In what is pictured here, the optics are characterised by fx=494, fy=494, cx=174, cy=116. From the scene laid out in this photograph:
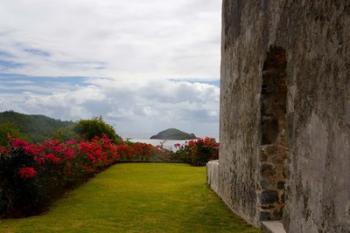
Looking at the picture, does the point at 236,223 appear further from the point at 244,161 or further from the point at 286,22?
the point at 286,22

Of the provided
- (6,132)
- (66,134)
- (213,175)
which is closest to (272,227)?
(213,175)

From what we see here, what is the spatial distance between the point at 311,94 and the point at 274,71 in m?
2.54

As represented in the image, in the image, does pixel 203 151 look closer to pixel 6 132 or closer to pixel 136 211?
pixel 6 132

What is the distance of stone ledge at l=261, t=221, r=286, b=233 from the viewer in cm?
623

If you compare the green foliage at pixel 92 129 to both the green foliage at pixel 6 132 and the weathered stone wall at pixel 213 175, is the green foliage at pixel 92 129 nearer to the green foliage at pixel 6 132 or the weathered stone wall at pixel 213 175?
the green foliage at pixel 6 132

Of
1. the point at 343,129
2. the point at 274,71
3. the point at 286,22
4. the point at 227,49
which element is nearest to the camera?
the point at 343,129

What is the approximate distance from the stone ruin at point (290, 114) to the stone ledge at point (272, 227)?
0.40ft

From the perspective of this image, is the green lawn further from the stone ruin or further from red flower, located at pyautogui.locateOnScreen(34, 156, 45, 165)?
red flower, located at pyautogui.locateOnScreen(34, 156, 45, 165)

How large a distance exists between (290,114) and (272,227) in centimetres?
184

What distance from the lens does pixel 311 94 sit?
4.56 meters

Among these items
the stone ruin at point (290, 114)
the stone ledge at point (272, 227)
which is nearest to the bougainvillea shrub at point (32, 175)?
the stone ruin at point (290, 114)

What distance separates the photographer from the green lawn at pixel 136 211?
299 inches

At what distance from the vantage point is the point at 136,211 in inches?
350

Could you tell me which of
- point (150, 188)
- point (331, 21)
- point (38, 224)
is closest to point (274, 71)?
point (331, 21)
